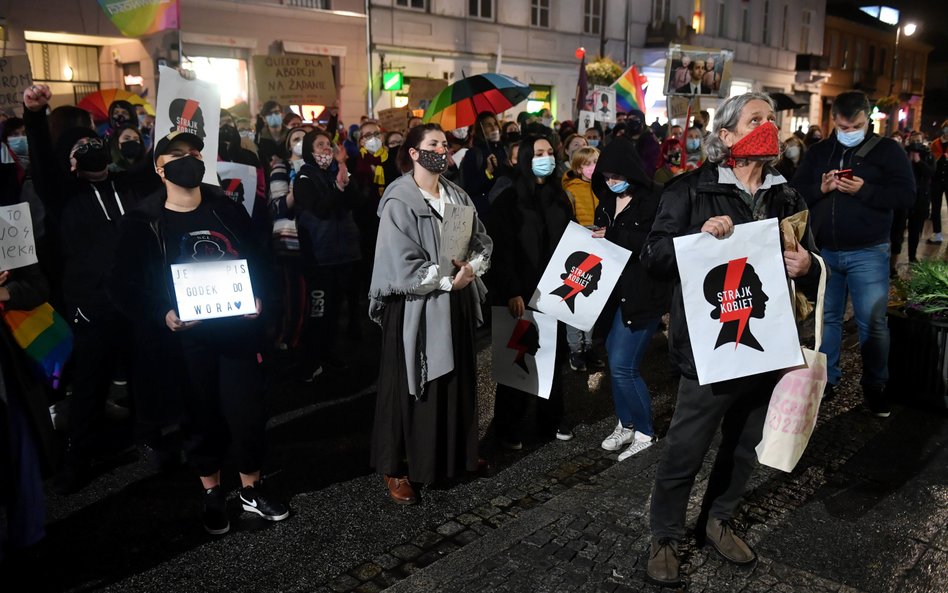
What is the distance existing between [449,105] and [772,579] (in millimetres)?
6808

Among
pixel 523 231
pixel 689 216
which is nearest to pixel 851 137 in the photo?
pixel 523 231

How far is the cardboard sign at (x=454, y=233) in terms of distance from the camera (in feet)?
14.1

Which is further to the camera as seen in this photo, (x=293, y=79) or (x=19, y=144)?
(x=293, y=79)

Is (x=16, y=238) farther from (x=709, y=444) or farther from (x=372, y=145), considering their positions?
(x=372, y=145)

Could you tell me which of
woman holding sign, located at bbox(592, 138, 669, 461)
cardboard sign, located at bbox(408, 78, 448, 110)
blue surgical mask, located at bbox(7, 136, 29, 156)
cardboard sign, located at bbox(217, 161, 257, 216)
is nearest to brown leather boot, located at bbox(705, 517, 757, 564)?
woman holding sign, located at bbox(592, 138, 669, 461)

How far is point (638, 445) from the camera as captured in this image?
517 centimetres

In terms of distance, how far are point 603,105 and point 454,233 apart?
9641 millimetres

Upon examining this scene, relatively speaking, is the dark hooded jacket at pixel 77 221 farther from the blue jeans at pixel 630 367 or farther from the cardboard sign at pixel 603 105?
the cardboard sign at pixel 603 105

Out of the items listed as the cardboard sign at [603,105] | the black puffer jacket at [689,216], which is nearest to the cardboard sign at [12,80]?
the black puffer jacket at [689,216]

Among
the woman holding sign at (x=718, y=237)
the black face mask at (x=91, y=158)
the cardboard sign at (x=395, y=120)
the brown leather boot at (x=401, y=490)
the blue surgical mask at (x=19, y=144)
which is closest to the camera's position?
the woman holding sign at (x=718, y=237)

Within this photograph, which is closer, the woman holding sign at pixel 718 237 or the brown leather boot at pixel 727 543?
the woman holding sign at pixel 718 237

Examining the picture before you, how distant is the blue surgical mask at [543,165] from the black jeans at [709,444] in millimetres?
2127

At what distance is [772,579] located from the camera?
3.58 m

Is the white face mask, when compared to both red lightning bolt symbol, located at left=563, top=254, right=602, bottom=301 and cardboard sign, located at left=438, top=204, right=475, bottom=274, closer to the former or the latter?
red lightning bolt symbol, located at left=563, top=254, right=602, bottom=301
